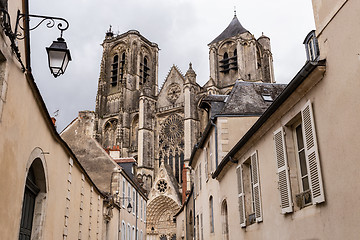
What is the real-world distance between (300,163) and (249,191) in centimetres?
225

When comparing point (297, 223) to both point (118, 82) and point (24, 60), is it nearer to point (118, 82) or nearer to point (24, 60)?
point (24, 60)

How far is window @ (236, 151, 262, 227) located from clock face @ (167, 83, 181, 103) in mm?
29661

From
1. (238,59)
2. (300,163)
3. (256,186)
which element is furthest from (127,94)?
(300,163)

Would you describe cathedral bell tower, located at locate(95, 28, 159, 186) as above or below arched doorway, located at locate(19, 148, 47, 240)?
above

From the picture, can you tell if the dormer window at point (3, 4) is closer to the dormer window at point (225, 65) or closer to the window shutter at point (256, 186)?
the window shutter at point (256, 186)

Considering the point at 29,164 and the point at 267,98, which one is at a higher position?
the point at 267,98

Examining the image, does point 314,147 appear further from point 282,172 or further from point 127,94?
point 127,94

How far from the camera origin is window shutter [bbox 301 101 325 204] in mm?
3984

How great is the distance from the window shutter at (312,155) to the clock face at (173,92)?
32.4 meters

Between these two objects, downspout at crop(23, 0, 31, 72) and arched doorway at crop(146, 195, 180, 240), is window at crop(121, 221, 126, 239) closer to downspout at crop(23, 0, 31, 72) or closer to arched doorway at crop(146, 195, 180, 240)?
downspout at crop(23, 0, 31, 72)

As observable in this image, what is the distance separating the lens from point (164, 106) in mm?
36500

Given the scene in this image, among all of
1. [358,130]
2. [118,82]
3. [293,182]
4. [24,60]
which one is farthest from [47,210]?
[118,82]

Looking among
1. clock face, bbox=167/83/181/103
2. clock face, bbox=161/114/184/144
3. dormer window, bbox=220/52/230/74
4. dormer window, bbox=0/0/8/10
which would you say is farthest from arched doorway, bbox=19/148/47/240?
dormer window, bbox=220/52/230/74

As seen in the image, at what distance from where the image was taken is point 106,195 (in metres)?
12.3
